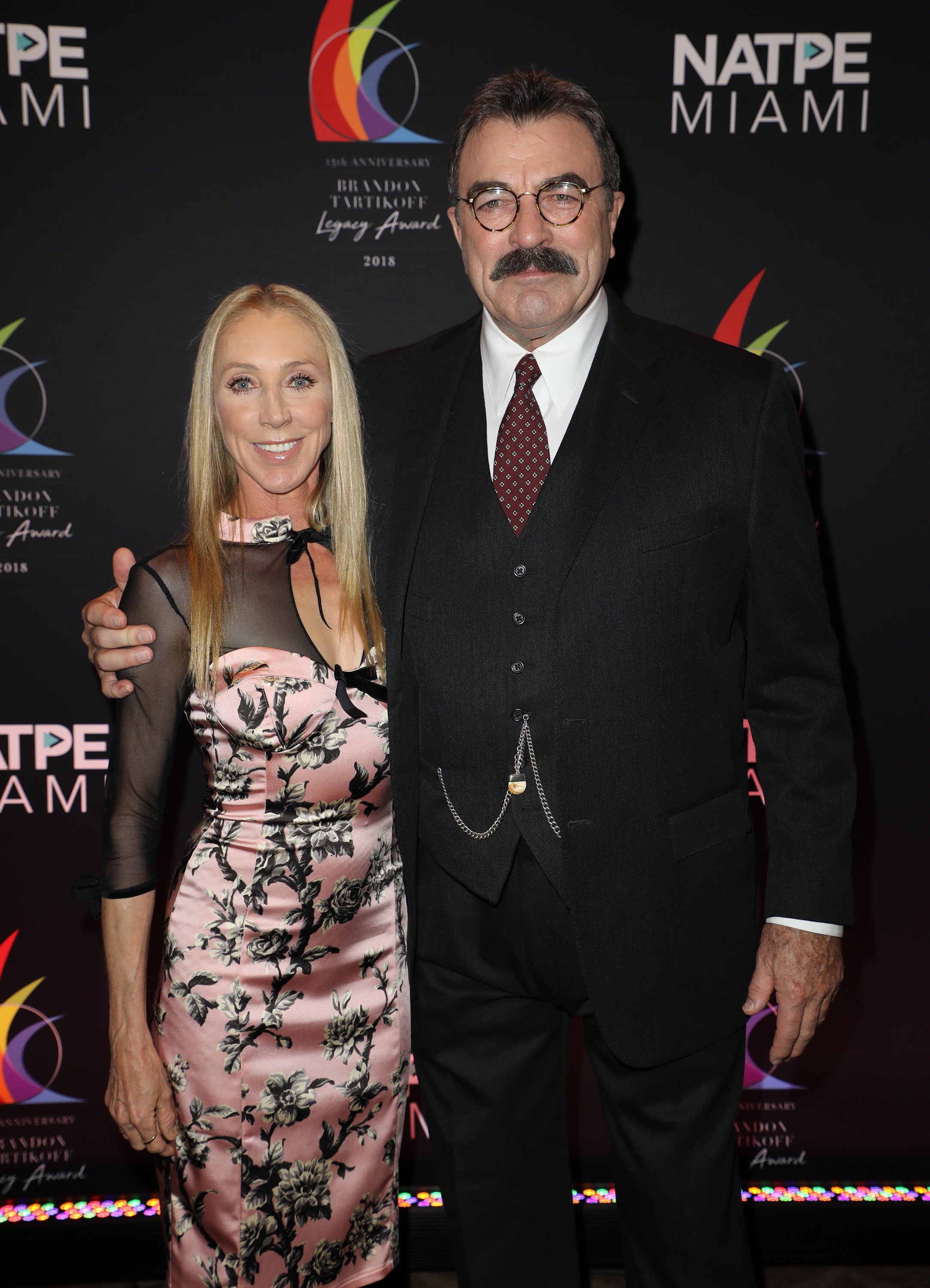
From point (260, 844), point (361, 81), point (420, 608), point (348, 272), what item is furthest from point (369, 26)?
point (260, 844)

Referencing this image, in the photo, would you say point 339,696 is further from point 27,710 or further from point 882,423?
point 882,423

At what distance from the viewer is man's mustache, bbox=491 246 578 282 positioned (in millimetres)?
1511

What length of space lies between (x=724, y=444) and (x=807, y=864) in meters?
0.63

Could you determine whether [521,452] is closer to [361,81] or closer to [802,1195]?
[361,81]

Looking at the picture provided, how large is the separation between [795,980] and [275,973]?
0.79 m

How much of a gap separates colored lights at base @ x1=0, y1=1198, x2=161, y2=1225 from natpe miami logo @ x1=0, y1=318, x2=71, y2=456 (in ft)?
5.81

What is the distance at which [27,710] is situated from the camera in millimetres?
2375

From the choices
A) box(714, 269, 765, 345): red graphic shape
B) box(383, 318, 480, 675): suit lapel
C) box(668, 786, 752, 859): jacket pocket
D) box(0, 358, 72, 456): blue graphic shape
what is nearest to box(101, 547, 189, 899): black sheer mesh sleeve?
box(383, 318, 480, 675): suit lapel

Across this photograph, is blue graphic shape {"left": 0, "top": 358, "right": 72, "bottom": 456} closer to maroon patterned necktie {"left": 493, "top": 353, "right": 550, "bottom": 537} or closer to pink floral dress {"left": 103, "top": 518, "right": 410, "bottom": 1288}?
pink floral dress {"left": 103, "top": 518, "right": 410, "bottom": 1288}

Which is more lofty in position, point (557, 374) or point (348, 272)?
point (348, 272)

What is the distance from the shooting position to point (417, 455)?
160 centimetres

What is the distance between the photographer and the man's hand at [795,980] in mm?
1523

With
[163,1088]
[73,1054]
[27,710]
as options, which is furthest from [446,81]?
[73,1054]

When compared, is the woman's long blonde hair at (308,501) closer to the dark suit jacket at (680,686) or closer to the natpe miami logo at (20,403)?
the dark suit jacket at (680,686)
